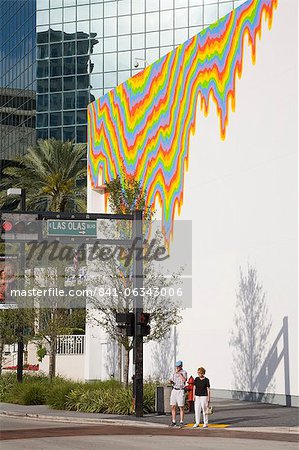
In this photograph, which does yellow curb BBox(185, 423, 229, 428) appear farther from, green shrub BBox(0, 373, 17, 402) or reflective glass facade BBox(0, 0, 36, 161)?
reflective glass facade BBox(0, 0, 36, 161)

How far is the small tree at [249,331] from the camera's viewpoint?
36375 mm

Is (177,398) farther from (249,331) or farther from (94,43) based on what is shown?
(94,43)

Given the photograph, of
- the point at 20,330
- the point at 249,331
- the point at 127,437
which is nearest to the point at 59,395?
the point at 249,331

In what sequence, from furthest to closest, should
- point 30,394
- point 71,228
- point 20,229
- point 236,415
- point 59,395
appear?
point 30,394, point 59,395, point 20,229, point 71,228, point 236,415

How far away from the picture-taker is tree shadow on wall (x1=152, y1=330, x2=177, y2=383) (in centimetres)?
4388

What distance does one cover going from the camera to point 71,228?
33.4 meters

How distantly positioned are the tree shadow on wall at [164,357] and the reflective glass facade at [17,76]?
182ft

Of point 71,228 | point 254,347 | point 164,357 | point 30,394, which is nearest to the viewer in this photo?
point 71,228

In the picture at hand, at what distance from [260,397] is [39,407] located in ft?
25.6

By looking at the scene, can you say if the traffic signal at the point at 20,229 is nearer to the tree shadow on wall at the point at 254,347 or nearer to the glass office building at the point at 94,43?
Answer: the tree shadow on wall at the point at 254,347

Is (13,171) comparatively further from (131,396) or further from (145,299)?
(131,396)

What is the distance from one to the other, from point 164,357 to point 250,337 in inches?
331

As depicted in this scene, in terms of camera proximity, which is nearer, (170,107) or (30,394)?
(30,394)

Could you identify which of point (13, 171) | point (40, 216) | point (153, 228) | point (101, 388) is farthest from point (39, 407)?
point (13, 171)
